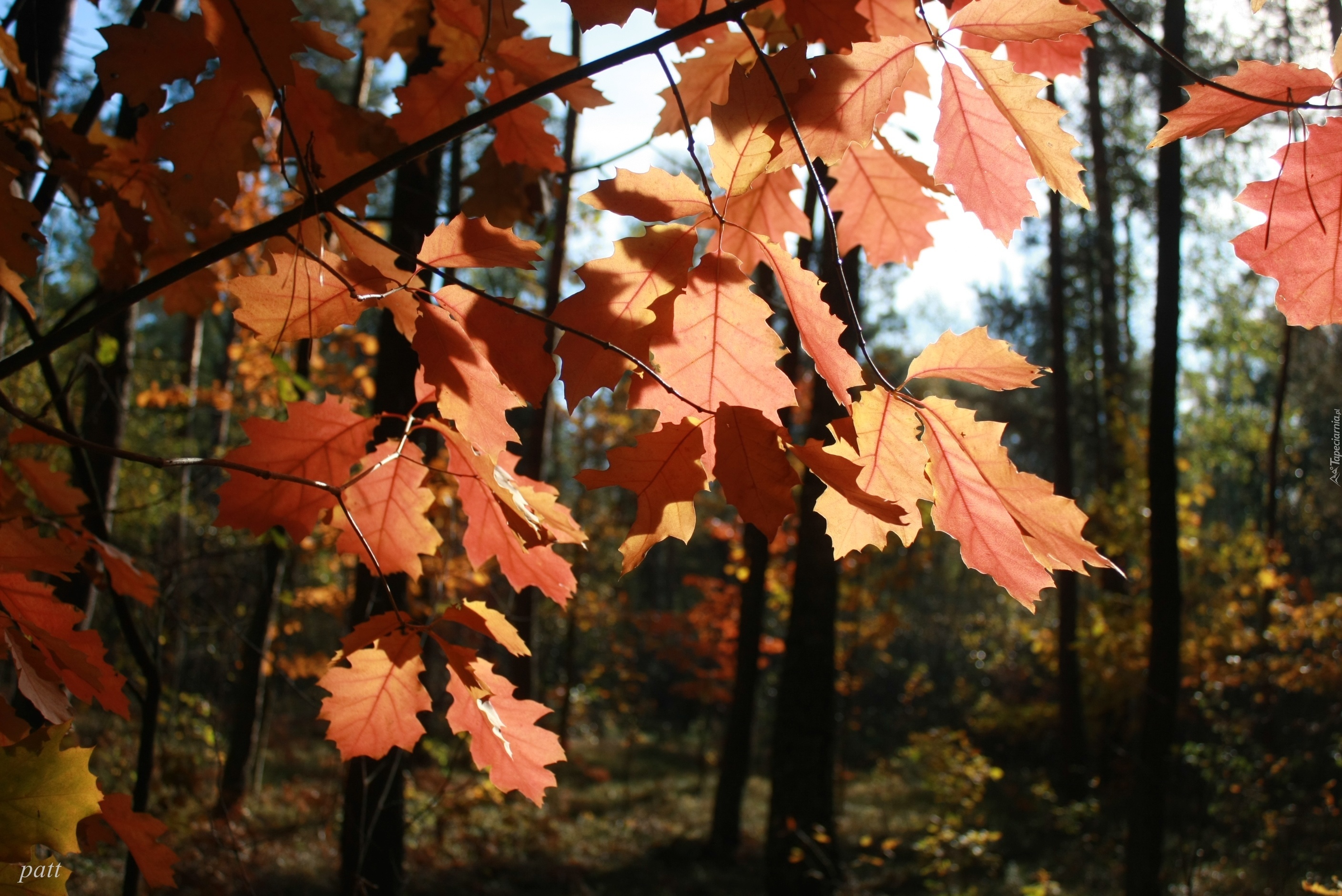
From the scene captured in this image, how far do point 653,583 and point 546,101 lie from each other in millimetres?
14659

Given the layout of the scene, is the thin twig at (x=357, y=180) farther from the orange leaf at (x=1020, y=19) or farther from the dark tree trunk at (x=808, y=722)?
the dark tree trunk at (x=808, y=722)

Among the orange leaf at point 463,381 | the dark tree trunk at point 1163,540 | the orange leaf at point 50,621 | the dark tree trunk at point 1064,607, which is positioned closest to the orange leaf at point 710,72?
the orange leaf at point 463,381

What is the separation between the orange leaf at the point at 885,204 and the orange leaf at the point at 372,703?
0.84 metres

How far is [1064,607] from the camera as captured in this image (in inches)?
439

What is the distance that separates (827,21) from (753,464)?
483mm

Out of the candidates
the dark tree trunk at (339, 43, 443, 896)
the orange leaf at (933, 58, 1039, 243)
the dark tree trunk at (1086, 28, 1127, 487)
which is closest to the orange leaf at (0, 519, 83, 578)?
the orange leaf at (933, 58, 1039, 243)

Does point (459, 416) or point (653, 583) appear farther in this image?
point (653, 583)

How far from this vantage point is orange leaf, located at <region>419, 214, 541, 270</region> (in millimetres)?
870

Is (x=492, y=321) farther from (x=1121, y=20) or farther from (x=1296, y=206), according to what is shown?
(x=1296, y=206)

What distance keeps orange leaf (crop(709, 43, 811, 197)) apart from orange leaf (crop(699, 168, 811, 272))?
0.22m

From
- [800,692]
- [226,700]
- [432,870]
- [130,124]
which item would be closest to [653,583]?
[226,700]

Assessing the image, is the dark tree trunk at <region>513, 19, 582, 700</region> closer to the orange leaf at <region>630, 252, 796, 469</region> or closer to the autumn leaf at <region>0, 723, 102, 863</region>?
the autumn leaf at <region>0, 723, 102, 863</region>

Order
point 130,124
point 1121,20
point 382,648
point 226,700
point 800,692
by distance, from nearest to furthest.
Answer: point 1121,20 < point 382,648 < point 130,124 < point 800,692 < point 226,700

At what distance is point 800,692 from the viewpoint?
21.1ft
